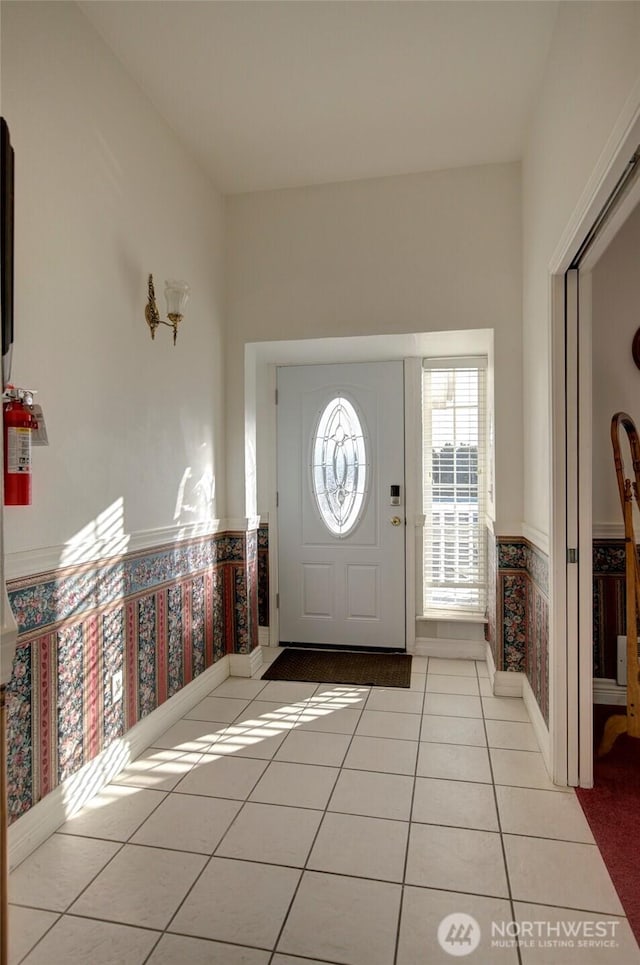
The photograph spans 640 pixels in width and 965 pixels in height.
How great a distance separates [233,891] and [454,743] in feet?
4.15

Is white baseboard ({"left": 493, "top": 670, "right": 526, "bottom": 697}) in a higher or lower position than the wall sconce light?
lower

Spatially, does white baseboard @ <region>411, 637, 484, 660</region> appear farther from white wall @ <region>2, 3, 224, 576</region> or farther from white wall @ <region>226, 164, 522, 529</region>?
white wall @ <region>2, 3, 224, 576</region>

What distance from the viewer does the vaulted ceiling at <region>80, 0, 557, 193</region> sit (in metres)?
2.21

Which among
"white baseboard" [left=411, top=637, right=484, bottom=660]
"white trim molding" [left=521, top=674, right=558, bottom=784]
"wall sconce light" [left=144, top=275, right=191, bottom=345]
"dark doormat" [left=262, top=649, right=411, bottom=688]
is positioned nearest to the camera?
"white trim molding" [left=521, top=674, right=558, bottom=784]

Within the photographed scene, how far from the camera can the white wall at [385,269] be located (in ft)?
10.6

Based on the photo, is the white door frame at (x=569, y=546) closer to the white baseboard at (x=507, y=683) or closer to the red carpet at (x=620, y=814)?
the red carpet at (x=620, y=814)

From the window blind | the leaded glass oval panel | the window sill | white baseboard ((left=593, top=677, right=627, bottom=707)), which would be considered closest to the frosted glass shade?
the leaded glass oval panel

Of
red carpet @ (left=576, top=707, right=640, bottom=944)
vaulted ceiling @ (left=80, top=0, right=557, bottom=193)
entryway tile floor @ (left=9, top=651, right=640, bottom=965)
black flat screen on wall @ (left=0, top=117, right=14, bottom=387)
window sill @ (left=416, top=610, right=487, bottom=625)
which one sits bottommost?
entryway tile floor @ (left=9, top=651, right=640, bottom=965)

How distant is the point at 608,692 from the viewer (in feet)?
9.62

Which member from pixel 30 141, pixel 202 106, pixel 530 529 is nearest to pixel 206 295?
pixel 202 106

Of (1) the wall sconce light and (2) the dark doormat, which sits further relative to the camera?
(2) the dark doormat

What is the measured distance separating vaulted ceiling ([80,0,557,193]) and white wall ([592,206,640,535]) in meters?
0.83

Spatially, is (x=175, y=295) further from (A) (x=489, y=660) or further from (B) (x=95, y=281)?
(A) (x=489, y=660)

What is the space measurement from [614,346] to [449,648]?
2138 millimetres
